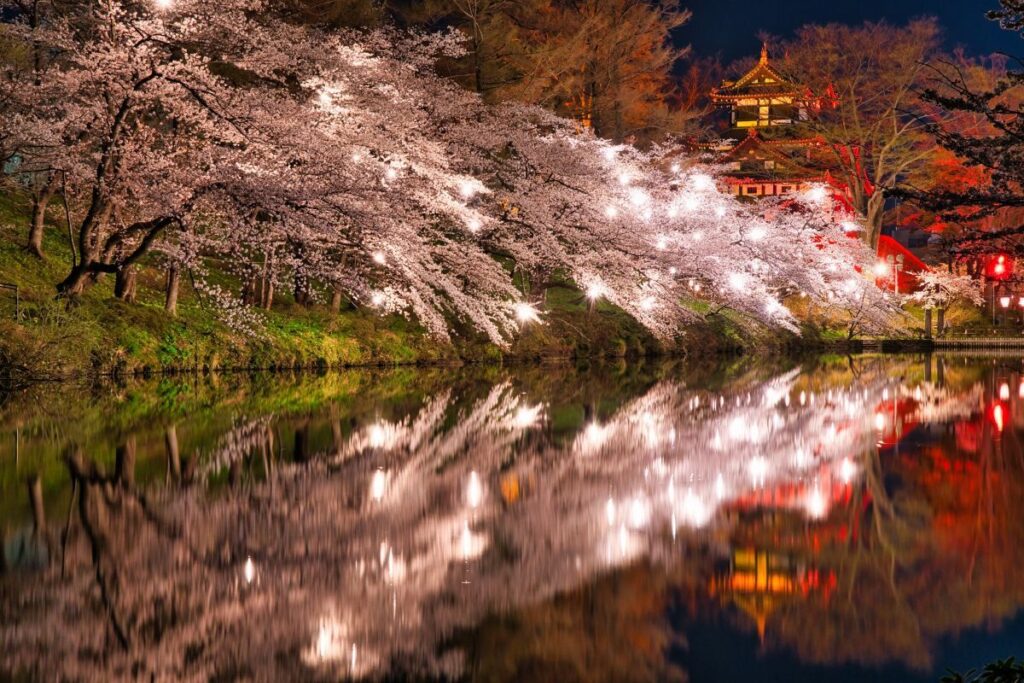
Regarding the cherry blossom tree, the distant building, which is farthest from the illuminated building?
the cherry blossom tree

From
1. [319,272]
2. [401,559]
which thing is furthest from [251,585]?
[319,272]

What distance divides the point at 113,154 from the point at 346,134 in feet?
13.1

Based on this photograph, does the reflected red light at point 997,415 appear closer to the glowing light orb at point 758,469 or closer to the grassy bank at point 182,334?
the glowing light orb at point 758,469

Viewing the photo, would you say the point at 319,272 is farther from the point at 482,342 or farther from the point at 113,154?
Result: the point at 482,342

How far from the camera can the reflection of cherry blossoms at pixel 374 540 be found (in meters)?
4.62

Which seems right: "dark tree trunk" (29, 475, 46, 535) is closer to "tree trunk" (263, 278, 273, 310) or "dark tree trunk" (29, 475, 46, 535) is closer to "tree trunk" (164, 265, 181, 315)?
"tree trunk" (164, 265, 181, 315)

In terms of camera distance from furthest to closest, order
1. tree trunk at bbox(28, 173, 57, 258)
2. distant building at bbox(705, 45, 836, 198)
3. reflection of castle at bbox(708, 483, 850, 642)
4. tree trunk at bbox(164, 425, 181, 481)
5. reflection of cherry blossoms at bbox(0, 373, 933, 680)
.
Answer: distant building at bbox(705, 45, 836, 198) → tree trunk at bbox(28, 173, 57, 258) → tree trunk at bbox(164, 425, 181, 481) → reflection of castle at bbox(708, 483, 850, 642) → reflection of cherry blossoms at bbox(0, 373, 933, 680)

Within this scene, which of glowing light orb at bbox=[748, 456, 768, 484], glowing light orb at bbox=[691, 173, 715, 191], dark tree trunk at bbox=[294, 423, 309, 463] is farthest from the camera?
glowing light orb at bbox=[691, 173, 715, 191]

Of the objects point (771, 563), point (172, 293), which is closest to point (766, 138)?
point (172, 293)

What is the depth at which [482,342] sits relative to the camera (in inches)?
1192

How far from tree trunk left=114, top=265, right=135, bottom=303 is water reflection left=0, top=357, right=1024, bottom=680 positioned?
875 centimetres

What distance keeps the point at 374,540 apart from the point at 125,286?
56.5 ft

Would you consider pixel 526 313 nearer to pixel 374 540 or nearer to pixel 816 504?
pixel 816 504

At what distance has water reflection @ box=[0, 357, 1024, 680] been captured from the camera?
4672mm
